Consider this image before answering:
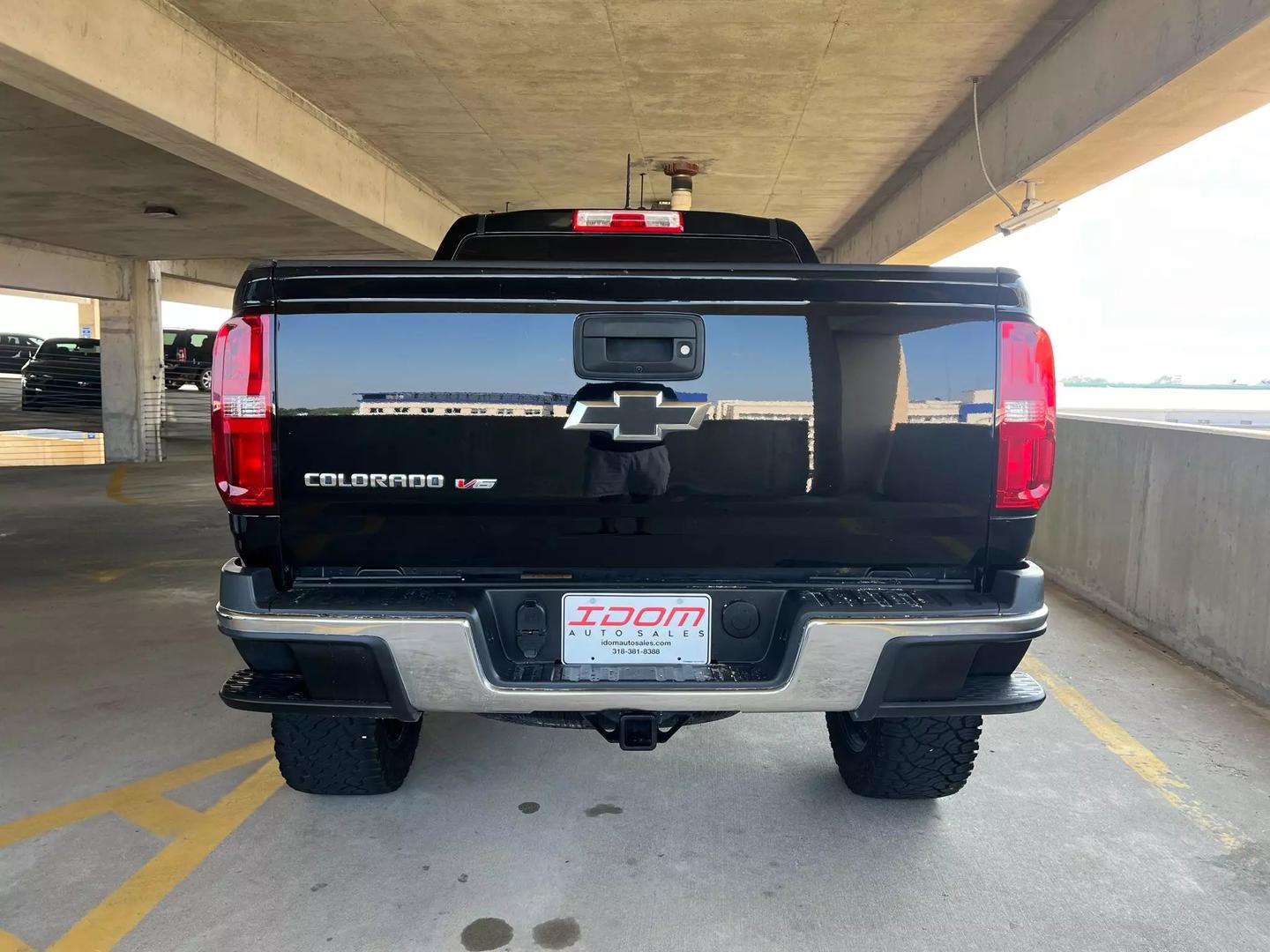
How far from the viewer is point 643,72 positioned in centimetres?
704

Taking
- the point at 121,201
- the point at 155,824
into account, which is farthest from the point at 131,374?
the point at 155,824

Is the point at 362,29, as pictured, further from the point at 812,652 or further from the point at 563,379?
the point at 812,652

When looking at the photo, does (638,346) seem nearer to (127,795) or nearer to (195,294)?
(127,795)

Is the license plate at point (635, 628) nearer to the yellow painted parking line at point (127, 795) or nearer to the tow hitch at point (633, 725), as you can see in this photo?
the tow hitch at point (633, 725)

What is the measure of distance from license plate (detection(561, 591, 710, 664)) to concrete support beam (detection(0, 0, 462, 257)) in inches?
178

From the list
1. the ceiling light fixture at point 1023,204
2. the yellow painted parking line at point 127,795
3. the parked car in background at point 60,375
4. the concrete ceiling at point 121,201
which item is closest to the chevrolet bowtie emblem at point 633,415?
the yellow painted parking line at point 127,795

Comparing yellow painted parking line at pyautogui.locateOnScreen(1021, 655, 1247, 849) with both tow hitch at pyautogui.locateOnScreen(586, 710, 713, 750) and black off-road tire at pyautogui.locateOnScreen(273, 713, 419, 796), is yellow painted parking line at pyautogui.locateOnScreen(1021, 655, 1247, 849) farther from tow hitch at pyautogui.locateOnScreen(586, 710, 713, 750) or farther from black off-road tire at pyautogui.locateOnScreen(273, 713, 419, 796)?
black off-road tire at pyautogui.locateOnScreen(273, 713, 419, 796)

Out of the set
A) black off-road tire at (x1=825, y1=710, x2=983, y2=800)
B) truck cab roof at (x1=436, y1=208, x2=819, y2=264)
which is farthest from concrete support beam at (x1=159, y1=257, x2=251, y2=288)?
black off-road tire at (x1=825, y1=710, x2=983, y2=800)

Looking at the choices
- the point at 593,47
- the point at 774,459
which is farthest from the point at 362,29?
the point at 774,459

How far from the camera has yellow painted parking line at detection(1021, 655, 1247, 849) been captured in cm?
296

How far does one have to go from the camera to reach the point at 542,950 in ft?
7.42

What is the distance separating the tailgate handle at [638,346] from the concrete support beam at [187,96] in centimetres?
422

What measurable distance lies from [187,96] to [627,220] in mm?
4464

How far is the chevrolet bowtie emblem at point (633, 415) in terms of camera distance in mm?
2230
